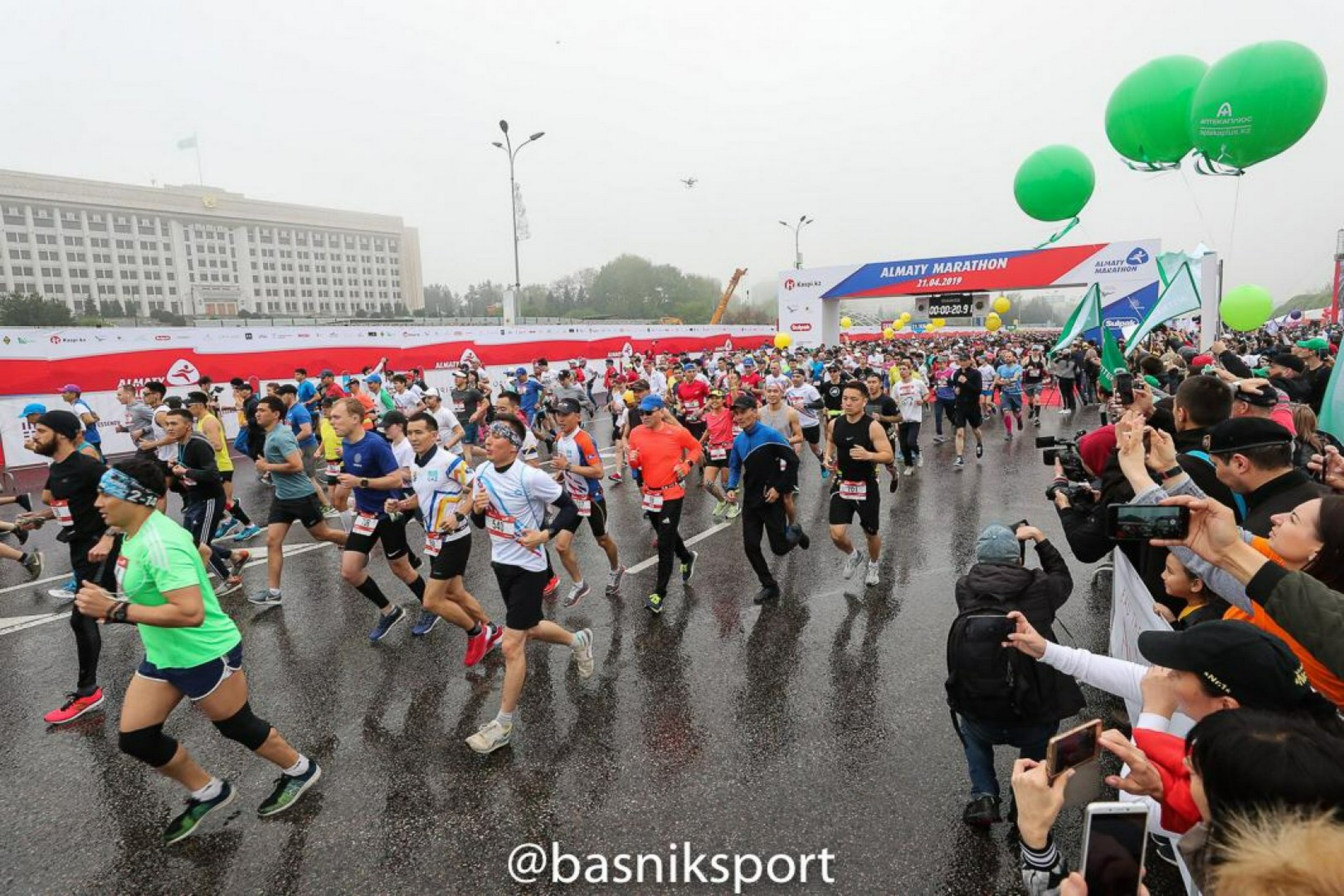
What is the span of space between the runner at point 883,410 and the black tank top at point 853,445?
0.15 metres

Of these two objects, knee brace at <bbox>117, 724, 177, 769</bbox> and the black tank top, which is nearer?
knee brace at <bbox>117, 724, 177, 769</bbox>

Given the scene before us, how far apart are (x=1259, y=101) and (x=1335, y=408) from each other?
5.70 metres

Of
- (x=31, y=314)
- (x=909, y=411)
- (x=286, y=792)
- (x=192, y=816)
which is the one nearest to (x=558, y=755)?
(x=286, y=792)

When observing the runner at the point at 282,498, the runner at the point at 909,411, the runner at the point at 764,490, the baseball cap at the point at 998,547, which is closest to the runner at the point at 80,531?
the runner at the point at 282,498

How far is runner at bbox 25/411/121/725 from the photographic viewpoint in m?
4.53

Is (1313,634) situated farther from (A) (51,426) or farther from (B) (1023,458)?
(B) (1023,458)

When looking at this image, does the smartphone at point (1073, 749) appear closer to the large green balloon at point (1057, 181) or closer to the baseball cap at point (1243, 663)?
the baseball cap at point (1243, 663)

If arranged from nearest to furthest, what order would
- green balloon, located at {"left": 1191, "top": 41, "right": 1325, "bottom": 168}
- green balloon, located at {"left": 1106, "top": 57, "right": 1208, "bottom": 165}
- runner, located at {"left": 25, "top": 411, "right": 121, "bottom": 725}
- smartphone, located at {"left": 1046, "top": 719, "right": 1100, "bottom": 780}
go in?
smartphone, located at {"left": 1046, "top": 719, "right": 1100, "bottom": 780}
runner, located at {"left": 25, "top": 411, "right": 121, "bottom": 725}
green balloon, located at {"left": 1191, "top": 41, "right": 1325, "bottom": 168}
green balloon, located at {"left": 1106, "top": 57, "right": 1208, "bottom": 165}

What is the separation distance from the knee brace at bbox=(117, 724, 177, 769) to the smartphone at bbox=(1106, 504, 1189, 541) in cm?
410

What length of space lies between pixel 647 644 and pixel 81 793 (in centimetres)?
339

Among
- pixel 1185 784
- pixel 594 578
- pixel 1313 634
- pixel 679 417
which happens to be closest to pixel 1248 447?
pixel 1313 634

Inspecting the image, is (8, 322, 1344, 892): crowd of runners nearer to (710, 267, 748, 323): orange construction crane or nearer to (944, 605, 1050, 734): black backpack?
(944, 605, 1050, 734): black backpack

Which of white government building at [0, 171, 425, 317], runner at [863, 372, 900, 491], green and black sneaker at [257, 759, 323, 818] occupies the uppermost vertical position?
white government building at [0, 171, 425, 317]

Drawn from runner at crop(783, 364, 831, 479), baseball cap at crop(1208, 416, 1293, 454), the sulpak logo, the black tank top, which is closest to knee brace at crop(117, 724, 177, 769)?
baseball cap at crop(1208, 416, 1293, 454)
